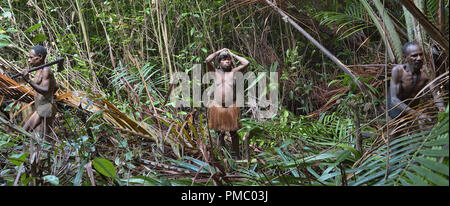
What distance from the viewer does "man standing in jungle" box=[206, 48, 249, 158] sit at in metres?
2.43

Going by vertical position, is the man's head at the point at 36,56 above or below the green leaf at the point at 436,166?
above

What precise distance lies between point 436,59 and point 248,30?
6.47 feet

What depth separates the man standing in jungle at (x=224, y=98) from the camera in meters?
2.43

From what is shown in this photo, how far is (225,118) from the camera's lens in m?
2.43

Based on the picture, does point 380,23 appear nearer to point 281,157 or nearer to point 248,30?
point 281,157

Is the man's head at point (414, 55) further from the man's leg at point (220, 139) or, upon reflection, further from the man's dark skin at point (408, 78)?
the man's leg at point (220, 139)

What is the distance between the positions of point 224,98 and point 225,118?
0.12m

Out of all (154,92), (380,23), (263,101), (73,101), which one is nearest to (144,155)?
(73,101)

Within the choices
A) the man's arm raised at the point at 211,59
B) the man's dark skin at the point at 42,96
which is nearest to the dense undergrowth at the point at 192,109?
the man's dark skin at the point at 42,96

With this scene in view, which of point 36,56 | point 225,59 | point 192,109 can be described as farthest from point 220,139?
point 36,56

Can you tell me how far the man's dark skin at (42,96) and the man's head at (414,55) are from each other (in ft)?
6.82

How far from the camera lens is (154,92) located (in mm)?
3477

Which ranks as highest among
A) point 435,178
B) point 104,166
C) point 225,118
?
point 225,118

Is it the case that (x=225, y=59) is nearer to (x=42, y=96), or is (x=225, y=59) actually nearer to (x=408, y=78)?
(x=408, y=78)
